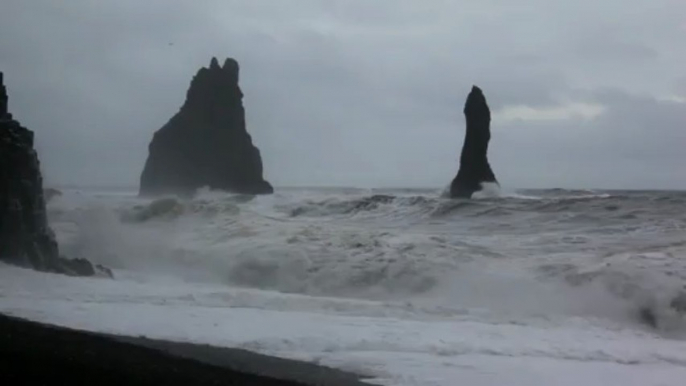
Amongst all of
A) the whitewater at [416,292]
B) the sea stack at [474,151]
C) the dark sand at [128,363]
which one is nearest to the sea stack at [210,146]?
the sea stack at [474,151]

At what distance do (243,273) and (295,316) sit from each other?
7.39 meters

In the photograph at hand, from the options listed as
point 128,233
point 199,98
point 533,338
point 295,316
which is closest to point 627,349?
point 533,338

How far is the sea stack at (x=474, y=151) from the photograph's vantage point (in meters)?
46.8

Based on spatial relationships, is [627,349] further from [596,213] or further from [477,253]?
[596,213]

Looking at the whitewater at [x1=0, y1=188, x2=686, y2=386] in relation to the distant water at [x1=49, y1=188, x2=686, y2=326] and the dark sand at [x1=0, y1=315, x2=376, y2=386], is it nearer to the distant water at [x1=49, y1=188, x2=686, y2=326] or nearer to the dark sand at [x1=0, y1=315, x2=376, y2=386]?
the distant water at [x1=49, y1=188, x2=686, y2=326]

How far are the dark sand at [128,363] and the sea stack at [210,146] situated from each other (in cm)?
6336

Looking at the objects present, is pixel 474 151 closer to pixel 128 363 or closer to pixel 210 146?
pixel 210 146

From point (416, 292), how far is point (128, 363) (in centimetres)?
885

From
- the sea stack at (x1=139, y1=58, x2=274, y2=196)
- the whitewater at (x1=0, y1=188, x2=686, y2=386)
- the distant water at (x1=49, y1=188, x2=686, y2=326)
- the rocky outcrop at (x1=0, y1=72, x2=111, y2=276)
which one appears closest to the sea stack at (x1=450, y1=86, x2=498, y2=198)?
the distant water at (x1=49, y1=188, x2=686, y2=326)

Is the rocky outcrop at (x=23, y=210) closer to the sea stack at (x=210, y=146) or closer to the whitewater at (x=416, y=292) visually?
the whitewater at (x=416, y=292)

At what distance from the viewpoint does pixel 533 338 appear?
31.6 ft

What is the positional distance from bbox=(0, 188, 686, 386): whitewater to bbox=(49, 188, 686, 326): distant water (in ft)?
0.16

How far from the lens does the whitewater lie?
27.3 feet

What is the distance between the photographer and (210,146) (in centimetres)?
7294
